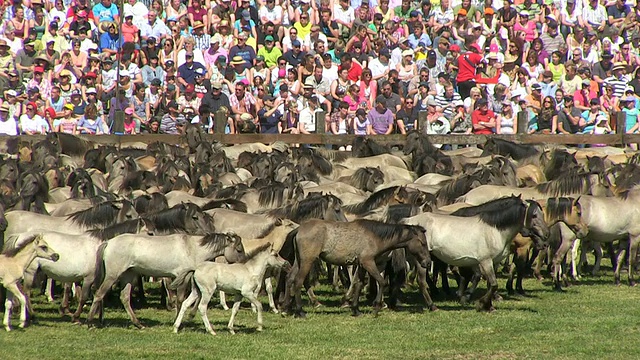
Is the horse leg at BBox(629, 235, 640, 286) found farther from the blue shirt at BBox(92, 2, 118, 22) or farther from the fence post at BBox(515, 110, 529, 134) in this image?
the blue shirt at BBox(92, 2, 118, 22)

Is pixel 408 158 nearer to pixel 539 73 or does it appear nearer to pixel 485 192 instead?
pixel 539 73

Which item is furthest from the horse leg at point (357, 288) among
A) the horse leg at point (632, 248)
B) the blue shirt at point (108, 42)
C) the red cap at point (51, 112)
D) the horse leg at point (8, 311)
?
the blue shirt at point (108, 42)

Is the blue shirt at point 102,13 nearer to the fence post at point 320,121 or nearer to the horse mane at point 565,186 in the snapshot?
the fence post at point 320,121

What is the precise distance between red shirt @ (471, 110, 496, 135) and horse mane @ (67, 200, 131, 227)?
13256 mm

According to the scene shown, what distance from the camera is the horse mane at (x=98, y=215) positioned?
1728 centimetres

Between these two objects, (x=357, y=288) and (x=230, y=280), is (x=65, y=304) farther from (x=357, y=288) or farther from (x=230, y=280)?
(x=357, y=288)

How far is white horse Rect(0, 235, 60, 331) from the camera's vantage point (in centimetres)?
1525

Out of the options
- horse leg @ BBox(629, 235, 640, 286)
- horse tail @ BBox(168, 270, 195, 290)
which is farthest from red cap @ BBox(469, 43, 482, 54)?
horse tail @ BBox(168, 270, 195, 290)

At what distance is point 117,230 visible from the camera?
1622 centimetres

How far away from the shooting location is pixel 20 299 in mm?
15328

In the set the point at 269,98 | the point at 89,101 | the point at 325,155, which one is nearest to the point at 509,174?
the point at 325,155

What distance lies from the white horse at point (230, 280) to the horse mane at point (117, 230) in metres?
1.13

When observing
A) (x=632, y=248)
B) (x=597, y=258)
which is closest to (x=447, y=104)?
(x=597, y=258)

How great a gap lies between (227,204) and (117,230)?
3.45 m
